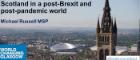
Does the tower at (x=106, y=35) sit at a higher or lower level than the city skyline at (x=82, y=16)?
lower

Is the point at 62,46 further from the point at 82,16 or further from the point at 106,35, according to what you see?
the point at 106,35

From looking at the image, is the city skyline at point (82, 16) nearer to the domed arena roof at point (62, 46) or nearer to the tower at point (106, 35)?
the tower at point (106, 35)

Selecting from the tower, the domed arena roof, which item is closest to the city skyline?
the tower

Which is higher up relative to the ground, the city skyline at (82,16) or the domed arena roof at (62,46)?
the city skyline at (82,16)

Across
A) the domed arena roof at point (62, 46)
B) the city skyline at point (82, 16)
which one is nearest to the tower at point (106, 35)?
the city skyline at point (82, 16)

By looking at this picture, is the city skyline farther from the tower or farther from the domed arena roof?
the domed arena roof

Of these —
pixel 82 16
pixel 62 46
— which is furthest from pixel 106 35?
pixel 62 46
